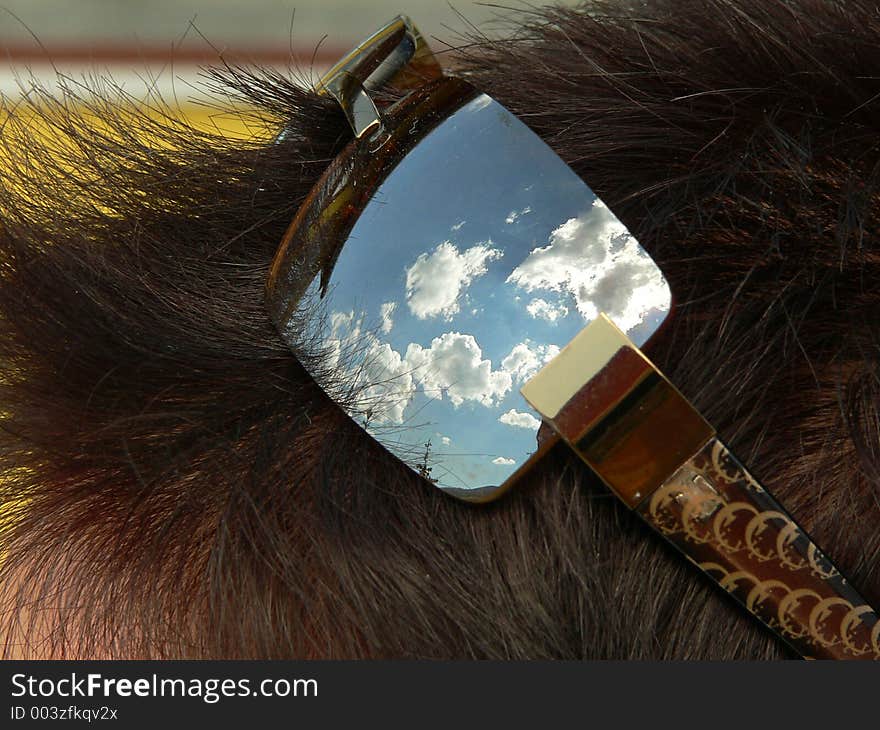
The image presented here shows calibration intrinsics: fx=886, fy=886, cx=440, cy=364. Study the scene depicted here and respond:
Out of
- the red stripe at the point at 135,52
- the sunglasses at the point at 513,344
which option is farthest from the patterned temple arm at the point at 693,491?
the red stripe at the point at 135,52

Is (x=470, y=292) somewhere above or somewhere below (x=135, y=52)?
below

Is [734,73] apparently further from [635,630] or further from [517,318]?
[635,630]

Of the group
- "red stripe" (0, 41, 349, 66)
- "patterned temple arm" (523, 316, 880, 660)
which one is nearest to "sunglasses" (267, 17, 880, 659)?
"patterned temple arm" (523, 316, 880, 660)

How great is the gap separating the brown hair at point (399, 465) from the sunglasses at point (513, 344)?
0.03 metres

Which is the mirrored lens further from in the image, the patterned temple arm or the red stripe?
the red stripe

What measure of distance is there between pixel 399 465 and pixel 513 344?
10 centimetres

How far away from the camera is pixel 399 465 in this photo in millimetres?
492

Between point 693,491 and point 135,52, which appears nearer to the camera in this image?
point 693,491

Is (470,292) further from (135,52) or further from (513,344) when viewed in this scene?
(135,52)

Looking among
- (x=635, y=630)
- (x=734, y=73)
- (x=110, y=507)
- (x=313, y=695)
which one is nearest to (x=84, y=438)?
(x=110, y=507)

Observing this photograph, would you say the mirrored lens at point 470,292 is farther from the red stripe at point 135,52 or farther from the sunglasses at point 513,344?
the red stripe at point 135,52

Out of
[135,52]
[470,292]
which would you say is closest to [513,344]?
[470,292]

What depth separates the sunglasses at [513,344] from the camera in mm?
443

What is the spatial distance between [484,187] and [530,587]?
0.70 feet
